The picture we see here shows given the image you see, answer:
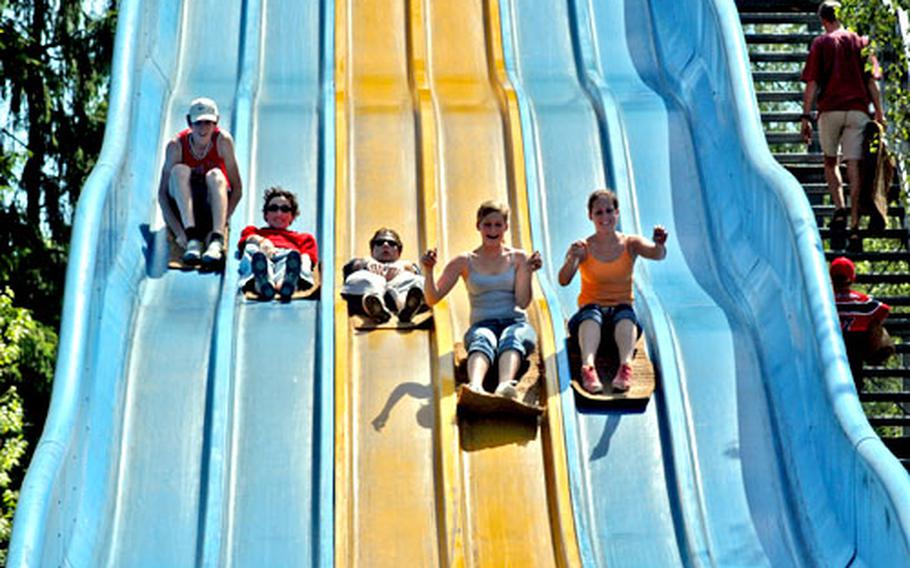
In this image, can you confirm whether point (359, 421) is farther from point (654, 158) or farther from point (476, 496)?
point (654, 158)

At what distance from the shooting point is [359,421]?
9.55m

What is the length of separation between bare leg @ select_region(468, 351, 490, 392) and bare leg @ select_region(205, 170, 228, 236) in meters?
2.04

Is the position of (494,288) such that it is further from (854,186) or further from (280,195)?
(854,186)

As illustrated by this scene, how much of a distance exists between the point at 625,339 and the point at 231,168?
272 cm

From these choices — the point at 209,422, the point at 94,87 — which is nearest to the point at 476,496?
the point at 209,422

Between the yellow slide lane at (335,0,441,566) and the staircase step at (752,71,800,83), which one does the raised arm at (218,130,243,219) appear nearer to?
the yellow slide lane at (335,0,441,566)

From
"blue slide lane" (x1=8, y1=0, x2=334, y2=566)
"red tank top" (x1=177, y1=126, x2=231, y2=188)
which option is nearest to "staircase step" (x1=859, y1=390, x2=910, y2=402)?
"blue slide lane" (x1=8, y1=0, x2=334, y2=566)

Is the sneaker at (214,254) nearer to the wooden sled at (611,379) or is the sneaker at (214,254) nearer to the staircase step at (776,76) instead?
the wooden sled at (611,379)

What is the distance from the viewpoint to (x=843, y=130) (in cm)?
1287

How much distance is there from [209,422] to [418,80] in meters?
3.96

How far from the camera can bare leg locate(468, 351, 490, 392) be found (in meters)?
9.48

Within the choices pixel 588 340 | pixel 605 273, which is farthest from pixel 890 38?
pixel 588 340

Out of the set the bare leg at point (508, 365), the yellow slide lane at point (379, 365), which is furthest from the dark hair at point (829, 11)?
the bare leg at point (508, 365)

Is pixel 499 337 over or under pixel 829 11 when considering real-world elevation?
under
